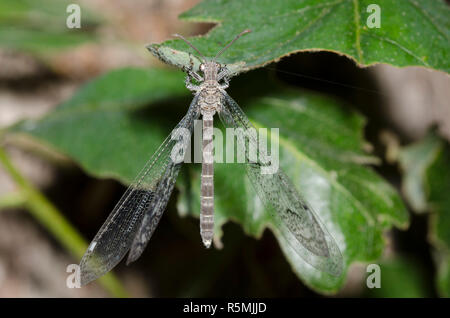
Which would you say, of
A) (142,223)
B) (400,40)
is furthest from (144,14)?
(400,40)

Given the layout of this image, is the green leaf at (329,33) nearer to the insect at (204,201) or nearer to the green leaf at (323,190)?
the insect at (204,201)

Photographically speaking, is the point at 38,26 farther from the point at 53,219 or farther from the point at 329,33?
the point at 329,33

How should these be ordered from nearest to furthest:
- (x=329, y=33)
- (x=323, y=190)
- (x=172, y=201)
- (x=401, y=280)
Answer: (x=329, y=33) → (x=323, y=190) → (x=172, y=201) → (x=401, y=280)

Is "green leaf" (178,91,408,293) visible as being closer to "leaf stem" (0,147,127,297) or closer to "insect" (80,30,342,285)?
"insect" (80,30,342,285)

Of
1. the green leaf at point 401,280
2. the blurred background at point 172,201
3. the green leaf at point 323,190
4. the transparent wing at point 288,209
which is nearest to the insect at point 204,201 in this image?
the transparent wing at point 288,209

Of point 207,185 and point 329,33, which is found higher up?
point 329,33

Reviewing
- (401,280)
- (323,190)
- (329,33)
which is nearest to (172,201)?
(323,190)

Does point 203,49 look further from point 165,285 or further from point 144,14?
point 144,14
